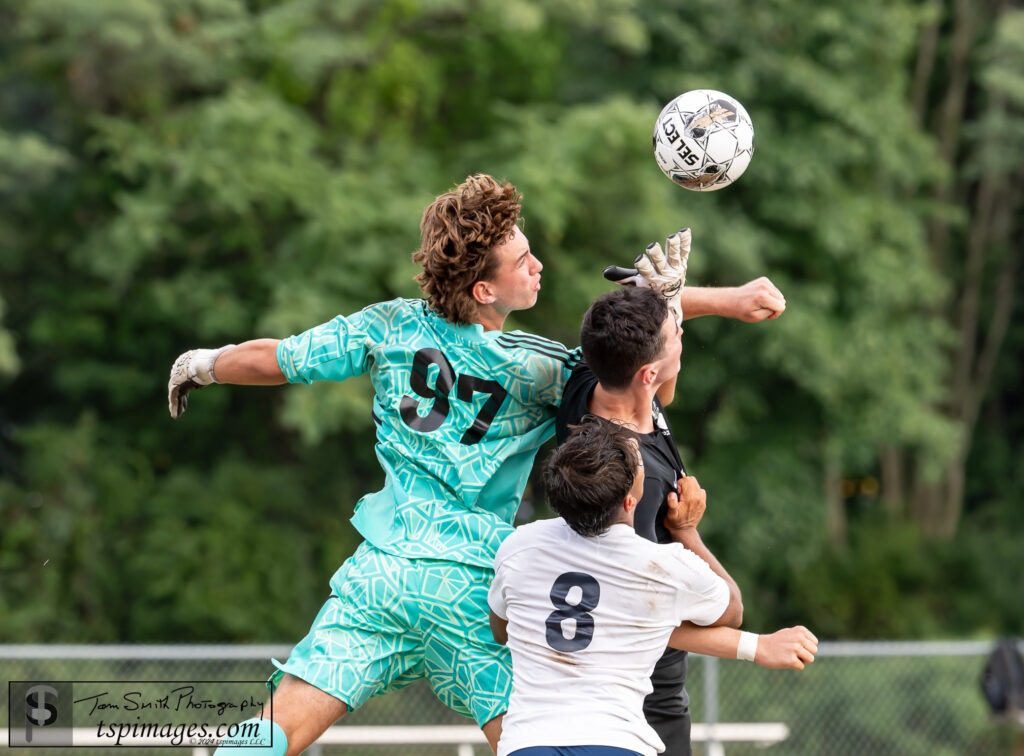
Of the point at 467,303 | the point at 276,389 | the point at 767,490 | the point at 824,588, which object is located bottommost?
the point at 824,588

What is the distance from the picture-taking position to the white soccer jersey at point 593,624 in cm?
254

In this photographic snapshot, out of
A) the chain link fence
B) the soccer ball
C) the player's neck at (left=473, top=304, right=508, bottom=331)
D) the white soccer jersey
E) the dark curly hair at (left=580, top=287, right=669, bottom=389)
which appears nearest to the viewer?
the white soccer jersey

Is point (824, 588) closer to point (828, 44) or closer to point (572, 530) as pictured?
point (828, 44)

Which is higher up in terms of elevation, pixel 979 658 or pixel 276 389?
pixel 276 389

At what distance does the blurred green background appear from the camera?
10891mm

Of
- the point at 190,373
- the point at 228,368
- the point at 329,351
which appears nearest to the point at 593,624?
the point at 329,351

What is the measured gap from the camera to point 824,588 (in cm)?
1316

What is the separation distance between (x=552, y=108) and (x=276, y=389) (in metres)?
4.07

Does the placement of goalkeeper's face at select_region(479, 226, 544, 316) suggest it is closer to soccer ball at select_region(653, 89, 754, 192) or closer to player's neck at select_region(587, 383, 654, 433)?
player's neck at select_region(587, 383, 654, 433)

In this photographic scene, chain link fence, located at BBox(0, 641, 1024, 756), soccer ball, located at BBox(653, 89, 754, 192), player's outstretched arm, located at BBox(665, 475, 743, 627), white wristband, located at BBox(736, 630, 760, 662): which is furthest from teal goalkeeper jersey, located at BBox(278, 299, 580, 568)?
chain link fence, located at BBox(0, 641, 1024, 756)

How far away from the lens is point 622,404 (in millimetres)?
2842

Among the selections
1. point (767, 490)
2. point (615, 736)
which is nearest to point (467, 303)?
point (615, 736)

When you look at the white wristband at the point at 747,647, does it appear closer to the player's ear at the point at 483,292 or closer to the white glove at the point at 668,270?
the white glove at the point at 668,270

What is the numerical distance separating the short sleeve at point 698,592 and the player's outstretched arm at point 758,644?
0.03m
